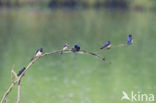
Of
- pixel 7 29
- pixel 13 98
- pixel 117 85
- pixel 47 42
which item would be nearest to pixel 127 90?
pixel 117 85

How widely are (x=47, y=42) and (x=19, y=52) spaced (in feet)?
13.9

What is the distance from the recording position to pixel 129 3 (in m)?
58.6

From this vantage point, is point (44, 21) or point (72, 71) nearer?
point (72, 71)

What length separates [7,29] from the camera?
3231 cm

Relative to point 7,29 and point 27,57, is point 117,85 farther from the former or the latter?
point 7,29

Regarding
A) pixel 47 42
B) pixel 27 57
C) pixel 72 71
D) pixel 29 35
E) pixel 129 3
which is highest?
pixel 129 3

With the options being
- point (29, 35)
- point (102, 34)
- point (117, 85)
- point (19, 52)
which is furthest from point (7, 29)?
point (117, 85)

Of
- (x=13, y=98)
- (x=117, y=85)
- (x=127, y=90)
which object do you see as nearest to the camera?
(x=13, y=98)

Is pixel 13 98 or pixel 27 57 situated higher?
pixel 27 57

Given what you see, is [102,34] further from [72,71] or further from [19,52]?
[72,71]

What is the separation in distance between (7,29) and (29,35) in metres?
4.17

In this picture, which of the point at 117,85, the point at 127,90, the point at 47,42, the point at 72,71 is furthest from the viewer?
the point at 47,42

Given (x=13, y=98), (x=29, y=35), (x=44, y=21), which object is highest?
(x=44, y=21)

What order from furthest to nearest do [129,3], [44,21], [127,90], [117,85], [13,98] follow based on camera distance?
1. [129,3]
2. [44,21]
3. [117,85]
4. [127,90]
5. [13,98]
